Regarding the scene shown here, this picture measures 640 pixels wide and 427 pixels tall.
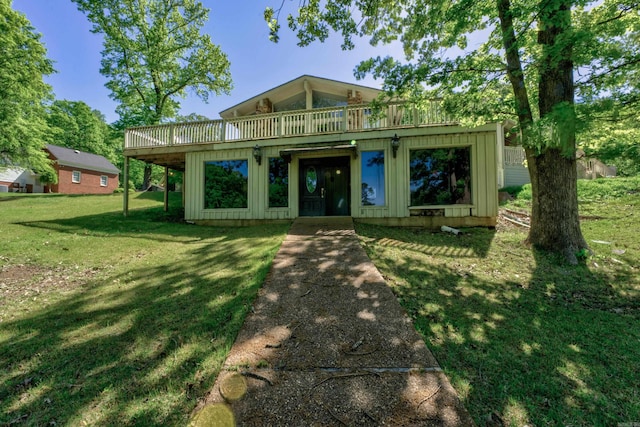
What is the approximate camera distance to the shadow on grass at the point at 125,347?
1.89 meters

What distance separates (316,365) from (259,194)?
8.14 m

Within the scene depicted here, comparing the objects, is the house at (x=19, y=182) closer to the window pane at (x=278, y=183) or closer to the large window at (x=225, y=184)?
the large window at (x=225, y=184)

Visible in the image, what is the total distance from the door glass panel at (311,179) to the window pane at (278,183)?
93 cm

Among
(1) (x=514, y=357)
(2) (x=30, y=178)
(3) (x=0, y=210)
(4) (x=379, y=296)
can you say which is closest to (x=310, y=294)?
(4) (x=379, y=296)

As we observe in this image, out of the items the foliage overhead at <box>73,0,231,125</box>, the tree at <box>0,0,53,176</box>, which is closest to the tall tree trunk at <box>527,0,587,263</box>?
the foliage overhead at <box>73,0,231,125</box>

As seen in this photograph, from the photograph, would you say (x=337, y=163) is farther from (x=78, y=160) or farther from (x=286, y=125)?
(x=78, y=160)

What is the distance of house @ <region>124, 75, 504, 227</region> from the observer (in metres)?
8.41

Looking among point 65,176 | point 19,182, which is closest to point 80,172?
point 65,176

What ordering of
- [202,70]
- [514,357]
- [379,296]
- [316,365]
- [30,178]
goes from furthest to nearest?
1. [30,178]
2. [202,70]
3. [379,296]
4. [514,357]
5. [316,365]

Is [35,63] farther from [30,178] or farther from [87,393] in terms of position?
[87,393]

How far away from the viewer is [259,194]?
9.86m

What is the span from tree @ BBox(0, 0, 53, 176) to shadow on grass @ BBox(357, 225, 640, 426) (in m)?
21.7

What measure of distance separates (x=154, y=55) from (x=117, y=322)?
2182cm

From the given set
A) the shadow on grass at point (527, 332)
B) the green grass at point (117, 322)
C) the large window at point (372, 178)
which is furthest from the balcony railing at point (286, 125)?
the shadow on grass at point (527, 332)
